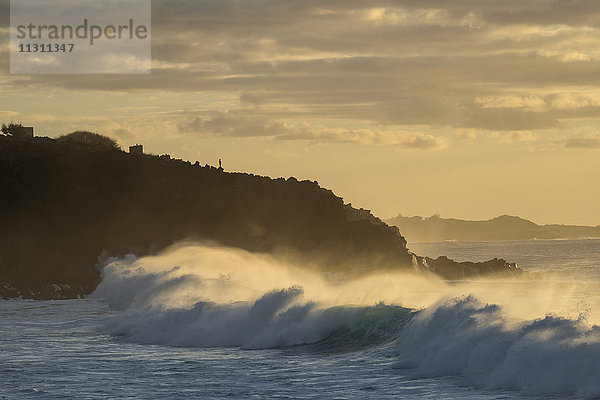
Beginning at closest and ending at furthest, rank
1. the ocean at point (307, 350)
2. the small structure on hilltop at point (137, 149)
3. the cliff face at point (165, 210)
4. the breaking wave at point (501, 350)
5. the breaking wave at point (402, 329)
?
the breaking wave at point (501, 350), the breaking wave at point (402, 329), the ocean at point (307, 350), the cliff face at point (165, 210), the small structure on hilltop at point (137, 149)

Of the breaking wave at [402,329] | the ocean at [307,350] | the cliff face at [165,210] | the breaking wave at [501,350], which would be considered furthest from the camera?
the cliff face at [165,210]

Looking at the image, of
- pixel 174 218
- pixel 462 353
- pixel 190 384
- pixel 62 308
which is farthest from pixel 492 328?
pixel 174 218

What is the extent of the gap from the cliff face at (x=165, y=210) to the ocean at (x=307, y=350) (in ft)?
149

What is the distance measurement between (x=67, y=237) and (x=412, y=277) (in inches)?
1201

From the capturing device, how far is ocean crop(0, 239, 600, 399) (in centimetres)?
2033

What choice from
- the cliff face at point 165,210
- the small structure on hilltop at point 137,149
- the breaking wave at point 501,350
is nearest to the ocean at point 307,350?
the breaking wave at point 501,350

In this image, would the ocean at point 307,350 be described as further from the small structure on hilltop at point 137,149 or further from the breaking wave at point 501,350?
the small structure on hilltop at point 137,149

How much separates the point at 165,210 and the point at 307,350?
64704 mm

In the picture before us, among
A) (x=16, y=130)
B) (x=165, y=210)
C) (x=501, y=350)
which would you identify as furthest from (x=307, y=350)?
(x=16, y=130)

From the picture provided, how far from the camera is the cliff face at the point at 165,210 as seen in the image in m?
86.4

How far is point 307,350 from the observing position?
28.1m

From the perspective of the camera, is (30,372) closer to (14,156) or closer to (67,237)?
(67,237)

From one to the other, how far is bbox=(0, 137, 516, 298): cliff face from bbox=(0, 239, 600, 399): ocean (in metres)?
45.5

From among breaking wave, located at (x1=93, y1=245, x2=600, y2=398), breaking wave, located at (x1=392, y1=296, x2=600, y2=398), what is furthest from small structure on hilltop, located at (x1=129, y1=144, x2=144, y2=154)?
breaking wave, located at (x1=392, y1=296, x2=600, y2=398)
